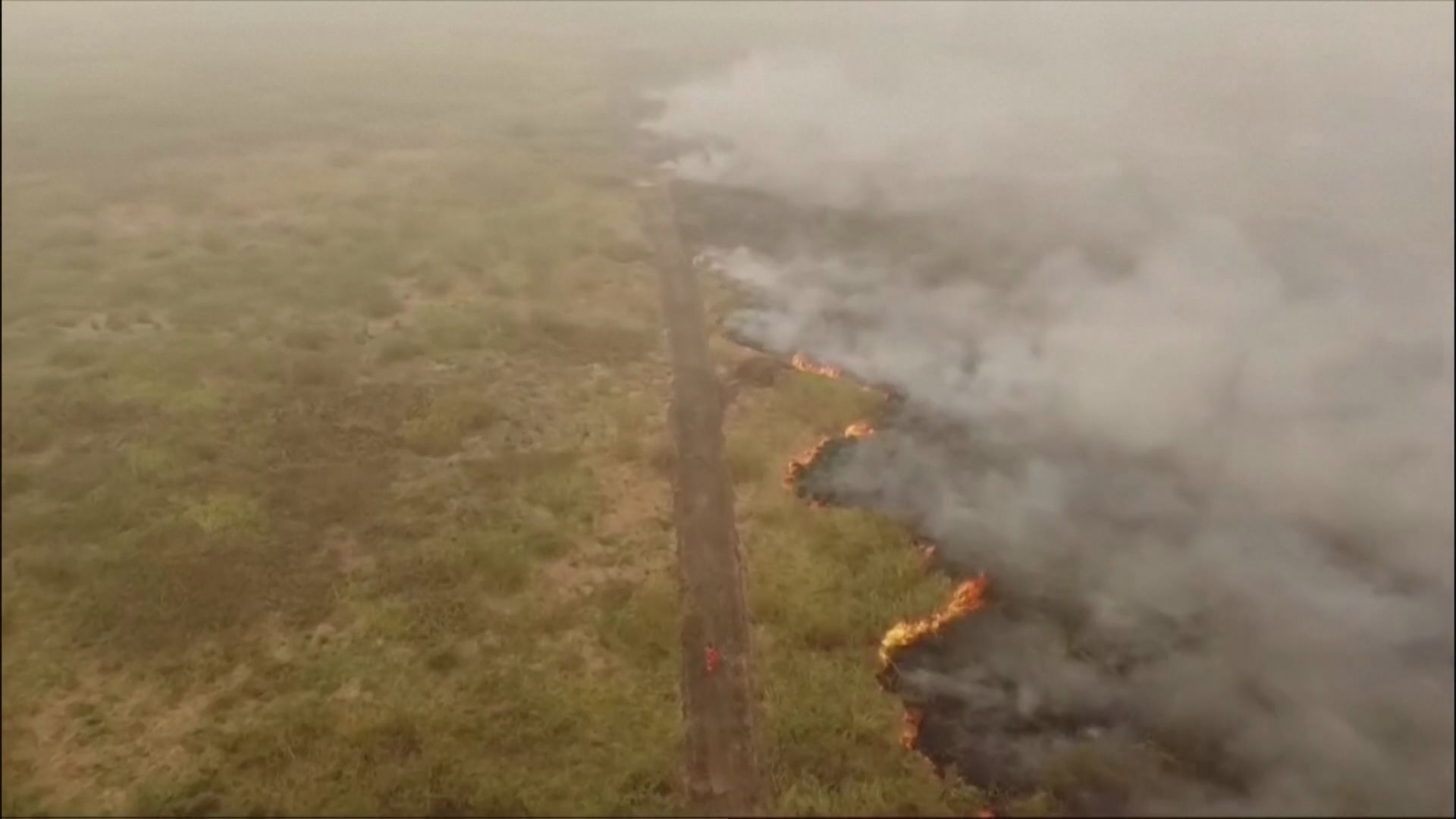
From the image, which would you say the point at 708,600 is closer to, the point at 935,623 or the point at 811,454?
the point at 935,623

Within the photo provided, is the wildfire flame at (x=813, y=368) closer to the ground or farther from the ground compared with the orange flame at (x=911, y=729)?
farther from the ground

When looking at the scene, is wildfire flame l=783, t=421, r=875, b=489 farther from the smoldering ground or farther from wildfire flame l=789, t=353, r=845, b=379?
wildfire flame l=789, t=353, r=845, b=379

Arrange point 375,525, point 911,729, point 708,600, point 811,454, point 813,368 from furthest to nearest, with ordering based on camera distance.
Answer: point 813,368 → point 811,454 → point 375,525 → point 708,600 → point 911,729

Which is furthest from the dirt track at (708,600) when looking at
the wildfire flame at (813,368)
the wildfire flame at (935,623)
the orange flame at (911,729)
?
the wildfire flame at (935,623)

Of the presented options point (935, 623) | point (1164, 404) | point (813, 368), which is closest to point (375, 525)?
point (935, 623)

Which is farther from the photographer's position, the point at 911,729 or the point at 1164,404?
the point at 1164,404

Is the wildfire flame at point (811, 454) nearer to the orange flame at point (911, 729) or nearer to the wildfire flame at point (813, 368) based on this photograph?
the wildfire flame at point (813, 368)

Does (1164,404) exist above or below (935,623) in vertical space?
above
